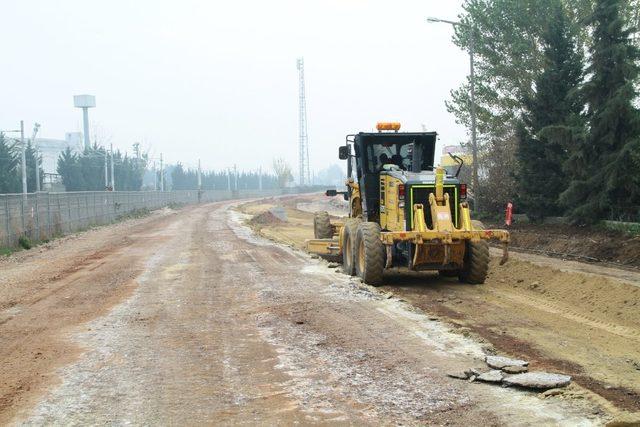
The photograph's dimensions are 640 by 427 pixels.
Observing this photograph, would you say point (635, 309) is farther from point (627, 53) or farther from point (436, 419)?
point (627, 53)

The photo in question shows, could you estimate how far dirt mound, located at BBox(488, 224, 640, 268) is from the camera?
1833 centimetres

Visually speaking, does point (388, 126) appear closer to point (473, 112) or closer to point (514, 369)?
point (514, 369)

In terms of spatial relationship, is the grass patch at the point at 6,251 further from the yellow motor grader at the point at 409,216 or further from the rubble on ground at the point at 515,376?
the rubble on ground at the point at 515,376

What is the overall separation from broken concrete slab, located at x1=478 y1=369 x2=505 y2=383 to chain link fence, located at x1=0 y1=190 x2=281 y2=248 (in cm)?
2145

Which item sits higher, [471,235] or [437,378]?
[471,235]

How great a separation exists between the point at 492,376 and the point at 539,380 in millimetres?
433

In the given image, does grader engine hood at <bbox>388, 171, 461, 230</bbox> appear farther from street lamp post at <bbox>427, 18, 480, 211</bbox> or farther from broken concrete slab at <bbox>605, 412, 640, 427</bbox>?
street lamp post at <bbox>427, 18, 480, 211</bbox>

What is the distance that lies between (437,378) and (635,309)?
596 cm

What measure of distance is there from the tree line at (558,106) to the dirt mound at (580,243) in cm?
83

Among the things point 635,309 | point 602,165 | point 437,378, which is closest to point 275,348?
point 437,378

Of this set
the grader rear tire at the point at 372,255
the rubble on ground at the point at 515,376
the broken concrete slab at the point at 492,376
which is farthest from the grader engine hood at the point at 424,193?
the broken concrete slab at the point at 492,376

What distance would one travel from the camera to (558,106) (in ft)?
87.9

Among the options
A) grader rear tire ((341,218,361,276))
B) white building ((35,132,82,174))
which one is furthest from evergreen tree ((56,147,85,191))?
grader rear tire ((341,218,361,276))

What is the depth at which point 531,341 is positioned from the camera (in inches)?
332
